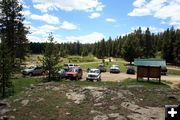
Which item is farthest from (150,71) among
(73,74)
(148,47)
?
(148,47)

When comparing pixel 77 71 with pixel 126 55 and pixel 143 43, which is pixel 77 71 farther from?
pixel 143 43

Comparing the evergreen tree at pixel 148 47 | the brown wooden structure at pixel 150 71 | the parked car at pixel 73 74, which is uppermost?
the evergreen tree at pixel 148 47

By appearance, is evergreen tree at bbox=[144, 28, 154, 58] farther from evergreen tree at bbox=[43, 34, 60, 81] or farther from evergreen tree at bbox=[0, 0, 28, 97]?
evergreen tree at bbox=[43, 34, 60, 81]

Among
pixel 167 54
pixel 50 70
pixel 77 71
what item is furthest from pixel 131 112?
pixel 167 54

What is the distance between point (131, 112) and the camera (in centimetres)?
1925

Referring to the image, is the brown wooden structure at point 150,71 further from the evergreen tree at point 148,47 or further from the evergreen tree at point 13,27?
the evergreen tree at point 148,47

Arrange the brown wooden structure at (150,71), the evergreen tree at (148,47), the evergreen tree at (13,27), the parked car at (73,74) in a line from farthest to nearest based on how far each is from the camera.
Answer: the evergreen tree at (148,47) → the evergreen tree at (13,27) → the parked car at (73,74) → the brown wooden structure at (150,71)

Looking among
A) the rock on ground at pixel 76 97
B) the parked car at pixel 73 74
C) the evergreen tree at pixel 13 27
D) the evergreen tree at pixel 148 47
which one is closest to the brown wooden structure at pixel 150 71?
the parked car at pixel 73 74

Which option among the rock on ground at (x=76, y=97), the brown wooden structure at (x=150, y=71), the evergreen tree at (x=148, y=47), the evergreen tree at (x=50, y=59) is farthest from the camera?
the evergreen tree at (x=148, y=47)

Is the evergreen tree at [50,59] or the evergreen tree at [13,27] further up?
the evergreen tree at [13,27]

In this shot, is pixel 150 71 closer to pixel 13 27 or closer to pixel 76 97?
pixel 76 97

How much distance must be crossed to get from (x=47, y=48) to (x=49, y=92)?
1964 cm

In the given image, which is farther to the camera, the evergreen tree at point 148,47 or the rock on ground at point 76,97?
the evergreen tree at point 148,47

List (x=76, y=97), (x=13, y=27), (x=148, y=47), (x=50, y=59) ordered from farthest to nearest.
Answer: (x=148, y=47), (x=13, y=27), (x=50, y=59), (x=76, y=97)
